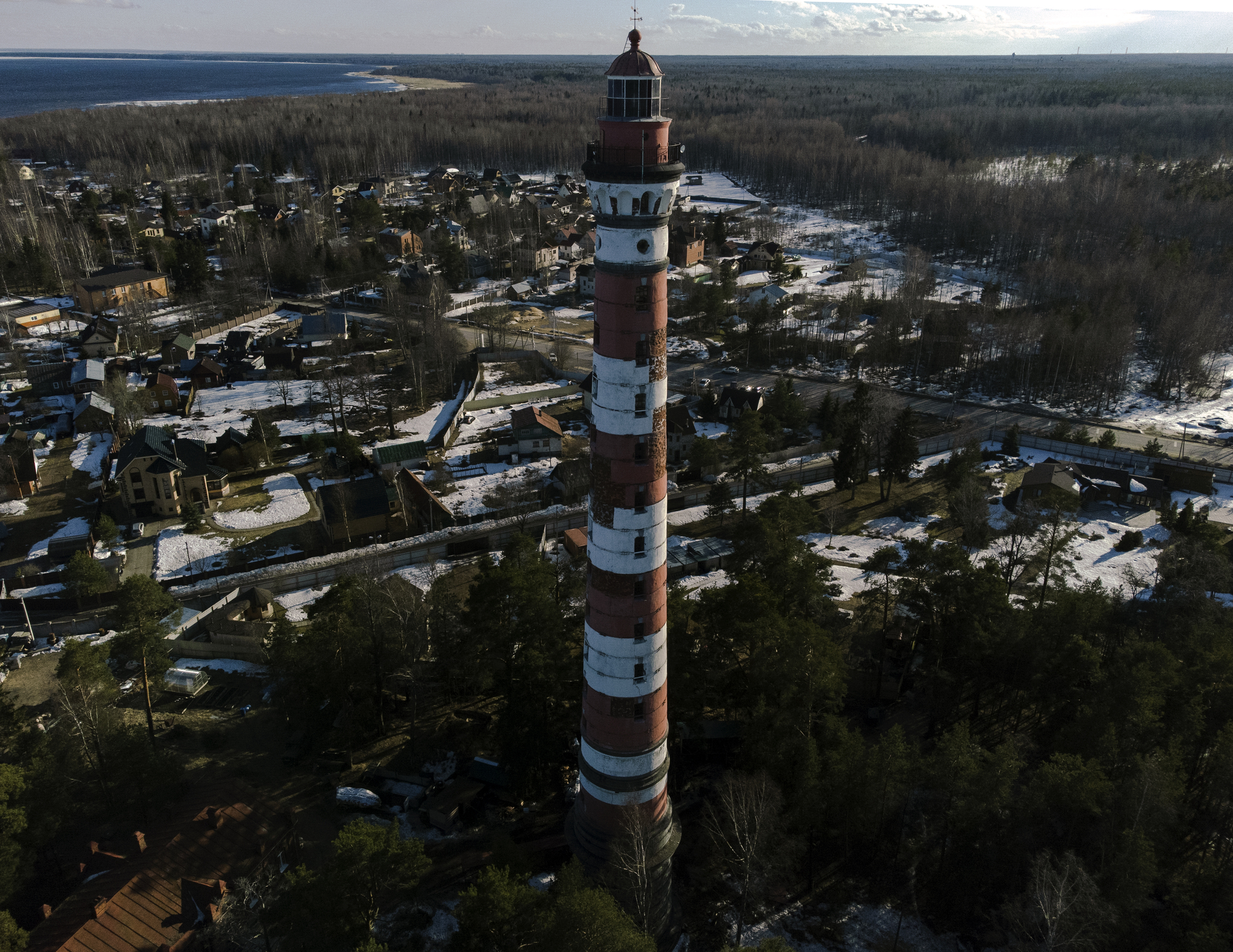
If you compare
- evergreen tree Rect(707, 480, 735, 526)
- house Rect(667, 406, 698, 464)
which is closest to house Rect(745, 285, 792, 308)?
house Rect(667, 406, 698, 464)

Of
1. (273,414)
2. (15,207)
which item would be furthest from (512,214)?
(15,207)

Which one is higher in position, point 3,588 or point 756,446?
point 756,446

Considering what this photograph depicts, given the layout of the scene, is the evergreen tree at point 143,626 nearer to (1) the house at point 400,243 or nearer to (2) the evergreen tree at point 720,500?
(2) the evergreen tree at point 720,500

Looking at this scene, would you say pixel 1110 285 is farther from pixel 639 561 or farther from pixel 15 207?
pixel 15 207

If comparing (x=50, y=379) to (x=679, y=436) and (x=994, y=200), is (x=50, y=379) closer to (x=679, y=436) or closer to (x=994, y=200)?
(x=679, y=436)

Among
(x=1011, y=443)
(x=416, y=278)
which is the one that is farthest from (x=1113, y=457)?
(x=416, y=278)

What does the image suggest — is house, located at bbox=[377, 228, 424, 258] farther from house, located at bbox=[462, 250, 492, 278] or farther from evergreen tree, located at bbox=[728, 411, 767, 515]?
evergreen tree, located at bbox=[728, 411, 767, 515]

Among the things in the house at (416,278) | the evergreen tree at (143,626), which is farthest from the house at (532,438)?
the house at (416,278)
